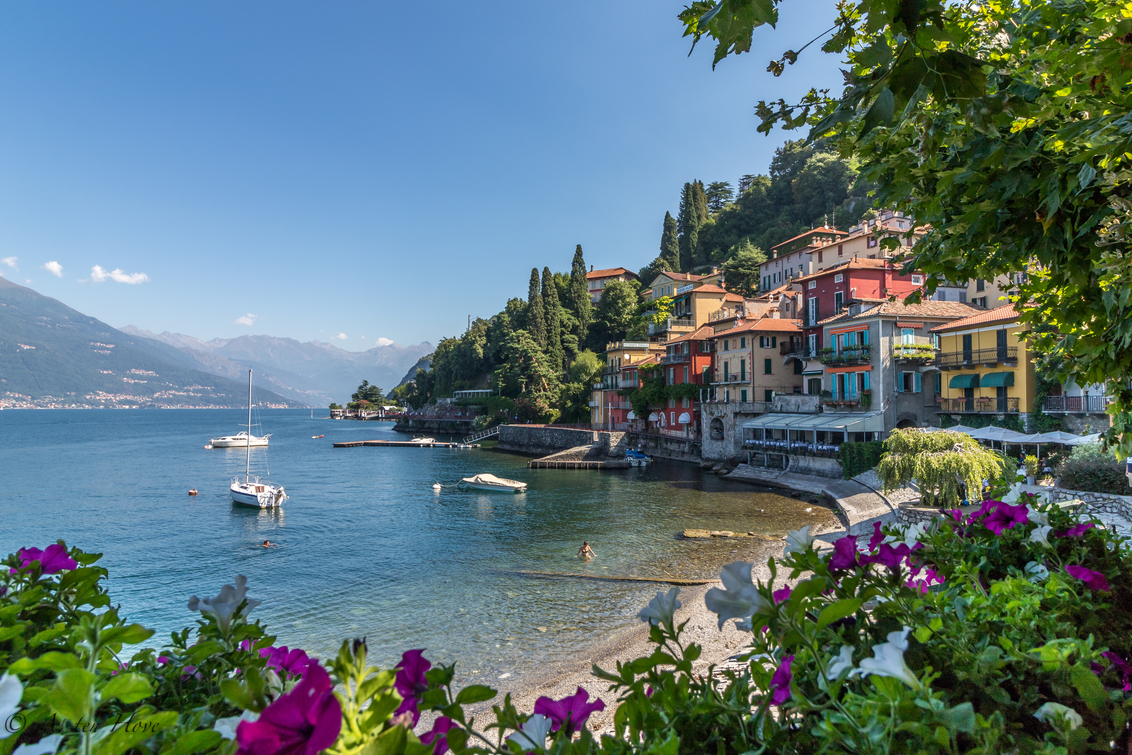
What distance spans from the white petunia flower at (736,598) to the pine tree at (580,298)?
7238 cm

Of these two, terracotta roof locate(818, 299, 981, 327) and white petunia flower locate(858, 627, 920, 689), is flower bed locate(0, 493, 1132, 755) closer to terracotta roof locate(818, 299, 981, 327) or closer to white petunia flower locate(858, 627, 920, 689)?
white petunia flower locate(858, 627, 920, 689)

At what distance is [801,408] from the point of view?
35.4 metres

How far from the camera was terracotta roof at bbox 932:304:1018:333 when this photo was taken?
25.6m

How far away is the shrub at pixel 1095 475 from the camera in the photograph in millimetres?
15273

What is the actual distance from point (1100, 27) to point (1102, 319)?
1561mm

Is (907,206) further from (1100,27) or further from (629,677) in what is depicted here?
(629,677)

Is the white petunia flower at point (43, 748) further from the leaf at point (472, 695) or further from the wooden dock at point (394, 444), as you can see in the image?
the wooden dock at point (394, 444)

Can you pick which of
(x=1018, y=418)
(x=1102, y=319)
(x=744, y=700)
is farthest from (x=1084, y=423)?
(x=744, y=700)

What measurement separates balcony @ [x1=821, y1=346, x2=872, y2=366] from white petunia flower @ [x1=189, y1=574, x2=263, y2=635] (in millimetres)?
33981

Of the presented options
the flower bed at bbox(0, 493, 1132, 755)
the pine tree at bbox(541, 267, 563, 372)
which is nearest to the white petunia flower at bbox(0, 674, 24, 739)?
the flower bed at bbox(0, 493, 1132, 755)

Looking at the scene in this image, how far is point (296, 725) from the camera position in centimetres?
83

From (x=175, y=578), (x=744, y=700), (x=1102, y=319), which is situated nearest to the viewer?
(x=744, y=700)

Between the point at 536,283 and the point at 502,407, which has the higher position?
the point at 536,283

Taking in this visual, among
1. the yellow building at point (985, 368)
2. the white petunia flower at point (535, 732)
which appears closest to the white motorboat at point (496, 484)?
the yellow building at point (985, 368)
